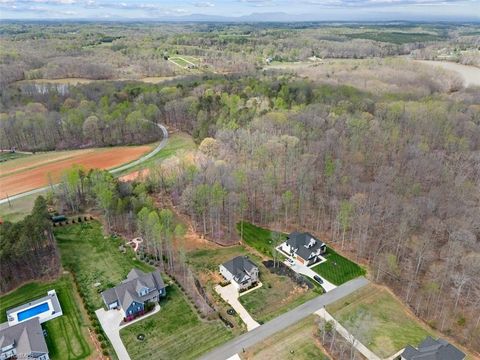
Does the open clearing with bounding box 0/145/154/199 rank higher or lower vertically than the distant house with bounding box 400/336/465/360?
higher

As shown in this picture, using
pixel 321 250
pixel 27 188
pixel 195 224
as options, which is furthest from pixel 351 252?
pixel 27 188

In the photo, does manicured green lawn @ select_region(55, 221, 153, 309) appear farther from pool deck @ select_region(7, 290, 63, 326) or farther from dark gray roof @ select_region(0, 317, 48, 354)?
dark gray roof @ select_region(0, 317, 48, 354)

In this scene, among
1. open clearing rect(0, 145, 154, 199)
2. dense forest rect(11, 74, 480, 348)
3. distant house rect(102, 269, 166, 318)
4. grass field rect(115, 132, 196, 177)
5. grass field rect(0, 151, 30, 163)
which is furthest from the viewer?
grass field rect(0, 151, 30, 163)

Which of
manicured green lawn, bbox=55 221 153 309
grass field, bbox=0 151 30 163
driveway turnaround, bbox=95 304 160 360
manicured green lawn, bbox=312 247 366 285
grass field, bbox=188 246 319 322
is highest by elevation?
grass field, bbox=0 151 30 163

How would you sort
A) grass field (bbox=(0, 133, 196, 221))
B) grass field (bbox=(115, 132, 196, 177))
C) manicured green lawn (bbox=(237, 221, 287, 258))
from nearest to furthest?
manicured green lawn (bbox=(237, 221, 287, 258))
grass field (bbox=(0, 133, 196, 221))
grass field (bbox=(115, 132, 196, 177))

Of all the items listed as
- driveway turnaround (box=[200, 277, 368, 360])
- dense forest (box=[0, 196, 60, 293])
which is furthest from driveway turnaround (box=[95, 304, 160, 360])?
dense forest (box=[0, 196, 60, 293])

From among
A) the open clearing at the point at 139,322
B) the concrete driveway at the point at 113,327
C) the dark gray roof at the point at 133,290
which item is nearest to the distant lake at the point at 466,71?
the open clearing at the point at 139,322

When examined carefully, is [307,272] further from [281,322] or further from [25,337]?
[25,337]

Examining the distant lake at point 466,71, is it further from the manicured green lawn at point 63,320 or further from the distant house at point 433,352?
the manicured green lawn at point 63,320
